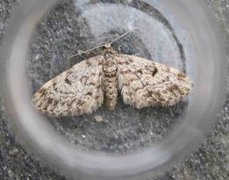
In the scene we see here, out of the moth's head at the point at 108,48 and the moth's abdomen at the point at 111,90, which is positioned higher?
the moth's head at the point at 108,48

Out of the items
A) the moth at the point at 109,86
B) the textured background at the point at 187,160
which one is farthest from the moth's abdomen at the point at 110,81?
the textured background at the point at 187,160

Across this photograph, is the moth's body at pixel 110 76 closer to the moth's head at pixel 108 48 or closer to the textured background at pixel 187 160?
the moth's head at pixel 108 48

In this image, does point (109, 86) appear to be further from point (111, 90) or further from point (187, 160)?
point (187, 160)

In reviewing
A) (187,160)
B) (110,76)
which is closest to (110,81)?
(110,76)

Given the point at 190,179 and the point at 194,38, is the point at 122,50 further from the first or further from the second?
the point at 190,179

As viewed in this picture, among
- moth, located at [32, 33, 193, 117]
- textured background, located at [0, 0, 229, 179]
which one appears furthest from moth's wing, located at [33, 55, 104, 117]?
textured background, located at [0, 0, 229, 179]

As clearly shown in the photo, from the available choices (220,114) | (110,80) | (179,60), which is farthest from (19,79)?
(220,114)

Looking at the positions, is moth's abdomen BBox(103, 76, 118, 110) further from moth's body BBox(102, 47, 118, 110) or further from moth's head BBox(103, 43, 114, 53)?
moth's head BBox(103, 43, 114, 53)
